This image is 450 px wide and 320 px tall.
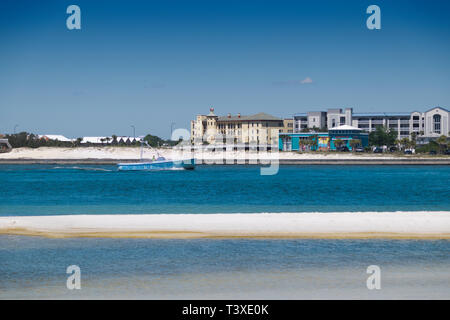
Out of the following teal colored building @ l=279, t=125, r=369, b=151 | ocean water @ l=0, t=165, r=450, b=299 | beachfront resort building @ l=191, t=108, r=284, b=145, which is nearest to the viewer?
ocean water @ l=0, t=165, r=450, b=299

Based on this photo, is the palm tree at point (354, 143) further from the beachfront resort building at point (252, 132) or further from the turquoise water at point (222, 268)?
the turquoise water at point (222, 268)

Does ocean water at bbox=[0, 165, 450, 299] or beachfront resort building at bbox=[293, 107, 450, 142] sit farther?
beachfront resort building at bbox=[293, 107, 450, 142]

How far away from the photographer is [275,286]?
15172 millimetres

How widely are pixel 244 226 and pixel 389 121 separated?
162 metres

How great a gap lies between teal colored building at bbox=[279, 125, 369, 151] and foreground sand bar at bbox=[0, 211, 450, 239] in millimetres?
125676

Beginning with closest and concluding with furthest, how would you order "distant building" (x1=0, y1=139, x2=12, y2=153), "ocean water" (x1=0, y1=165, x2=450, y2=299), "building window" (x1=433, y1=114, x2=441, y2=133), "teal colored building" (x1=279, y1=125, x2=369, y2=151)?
"ocean water" (x1=0, y1=165, x2=450, y2=299)
"teal colored building" (x1=279, y1=125, x2=369, y2=151)
"building window" (x1=433, y1=114, x2=441, y2=133)
"distant building" (x1=0, y1=139, x2=12, y2=153)

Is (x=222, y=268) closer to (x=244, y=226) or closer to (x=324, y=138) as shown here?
(x=244, y=226)

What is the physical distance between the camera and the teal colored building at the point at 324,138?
14975 cm

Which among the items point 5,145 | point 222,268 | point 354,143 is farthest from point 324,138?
point 222,268

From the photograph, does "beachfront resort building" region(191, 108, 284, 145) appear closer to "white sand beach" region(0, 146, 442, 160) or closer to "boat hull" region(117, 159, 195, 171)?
"white sand beach" region(0, 146, 442, 160)

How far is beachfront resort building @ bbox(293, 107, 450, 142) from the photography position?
17100cm

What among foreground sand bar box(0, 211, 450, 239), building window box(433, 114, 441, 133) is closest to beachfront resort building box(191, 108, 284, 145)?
building window box(433, 114, 441, 133)

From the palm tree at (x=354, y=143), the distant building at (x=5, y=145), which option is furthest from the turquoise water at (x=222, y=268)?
the distant building at (x=5, y=145)

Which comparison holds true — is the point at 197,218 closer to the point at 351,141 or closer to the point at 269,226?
the point at 269,226
